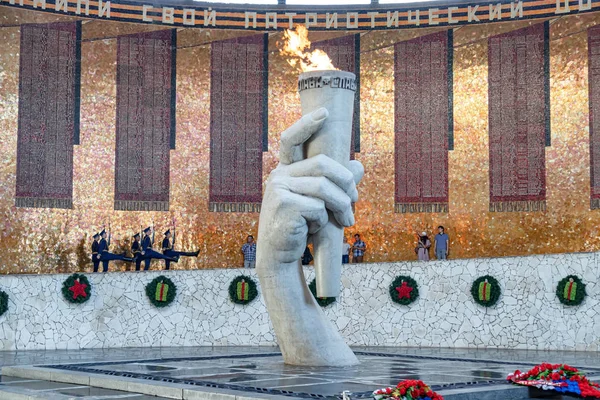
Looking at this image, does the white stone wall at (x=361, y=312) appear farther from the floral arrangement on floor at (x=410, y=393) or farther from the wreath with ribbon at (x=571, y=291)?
the floral arrangement on floor at (x=410, y=393)

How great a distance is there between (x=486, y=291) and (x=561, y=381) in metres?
7.02

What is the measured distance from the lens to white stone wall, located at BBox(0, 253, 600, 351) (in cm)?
1409

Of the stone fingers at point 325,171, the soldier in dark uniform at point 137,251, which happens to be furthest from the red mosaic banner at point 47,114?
the stone fingers at point 325,171

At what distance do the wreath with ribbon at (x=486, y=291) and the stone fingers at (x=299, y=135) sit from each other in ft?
20.3

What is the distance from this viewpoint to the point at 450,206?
60.4 ft

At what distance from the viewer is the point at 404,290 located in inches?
588

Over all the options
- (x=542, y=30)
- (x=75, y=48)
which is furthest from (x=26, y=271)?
(x=542, y=30)

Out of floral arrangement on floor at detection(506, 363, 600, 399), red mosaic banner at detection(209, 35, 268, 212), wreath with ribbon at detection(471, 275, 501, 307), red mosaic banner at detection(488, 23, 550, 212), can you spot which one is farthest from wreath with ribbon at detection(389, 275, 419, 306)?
floral arrangement on floor at detection(506, 363, 600, 399)

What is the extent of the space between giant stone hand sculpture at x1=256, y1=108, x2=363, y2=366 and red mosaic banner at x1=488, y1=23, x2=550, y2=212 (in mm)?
9417

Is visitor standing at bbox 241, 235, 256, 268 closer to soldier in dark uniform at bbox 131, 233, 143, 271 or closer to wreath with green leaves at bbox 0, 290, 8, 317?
soldier in dark uniform at bbox 131, 233, 143, 271

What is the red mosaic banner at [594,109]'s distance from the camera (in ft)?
57.1

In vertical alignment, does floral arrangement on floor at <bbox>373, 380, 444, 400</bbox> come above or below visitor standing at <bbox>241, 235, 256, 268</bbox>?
below

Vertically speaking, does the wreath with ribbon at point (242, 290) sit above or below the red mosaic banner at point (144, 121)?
below

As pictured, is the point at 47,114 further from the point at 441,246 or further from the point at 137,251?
the point at 441,246
